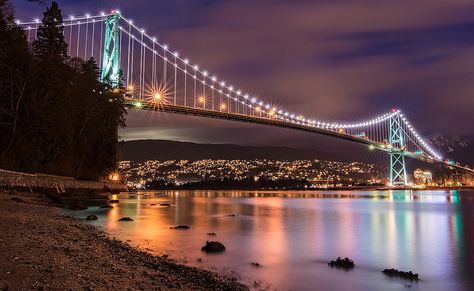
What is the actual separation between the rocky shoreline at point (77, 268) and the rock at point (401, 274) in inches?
132

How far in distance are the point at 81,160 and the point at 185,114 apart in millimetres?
14520

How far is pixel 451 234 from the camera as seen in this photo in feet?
55.8

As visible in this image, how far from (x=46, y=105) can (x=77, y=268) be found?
20.3m

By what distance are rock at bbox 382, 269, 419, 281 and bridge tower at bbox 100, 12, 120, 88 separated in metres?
37.2

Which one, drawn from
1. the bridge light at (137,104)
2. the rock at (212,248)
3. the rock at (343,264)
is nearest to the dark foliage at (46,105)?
the bridge light at (137,104)

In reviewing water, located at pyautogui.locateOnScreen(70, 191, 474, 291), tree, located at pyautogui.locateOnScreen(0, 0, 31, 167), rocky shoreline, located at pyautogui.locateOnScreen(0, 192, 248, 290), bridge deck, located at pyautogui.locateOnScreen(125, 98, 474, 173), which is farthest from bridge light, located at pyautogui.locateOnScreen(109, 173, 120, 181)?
rocky shoreline, located at pyautogui.locateOnScreen(0, 192, 248, 290)

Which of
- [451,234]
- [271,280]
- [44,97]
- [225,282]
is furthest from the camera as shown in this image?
[44,97]

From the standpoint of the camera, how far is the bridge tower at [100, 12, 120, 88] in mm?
43578

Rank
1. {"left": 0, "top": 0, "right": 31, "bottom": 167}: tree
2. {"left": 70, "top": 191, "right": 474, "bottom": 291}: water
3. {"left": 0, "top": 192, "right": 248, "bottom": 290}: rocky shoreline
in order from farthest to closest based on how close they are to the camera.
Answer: {"left": 0, "top": 0, "right": 31, "bottom": 167}: tree, {"left": 70, "top": 191, "right": 474, "bottom": 291}: water, {"left": 0, "top": 192, "right": 248, "bottom": 290}: rocky shoreline

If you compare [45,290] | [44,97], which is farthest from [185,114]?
[45,290]

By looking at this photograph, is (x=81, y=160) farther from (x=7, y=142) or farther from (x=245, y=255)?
(x=245, y=255)

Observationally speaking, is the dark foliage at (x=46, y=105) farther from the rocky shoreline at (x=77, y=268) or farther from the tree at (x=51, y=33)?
the rocky shoreline at (x=77, y=268)

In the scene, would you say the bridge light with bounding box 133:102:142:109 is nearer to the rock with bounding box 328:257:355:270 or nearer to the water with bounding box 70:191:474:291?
the water with bounding box 70:191:474:291

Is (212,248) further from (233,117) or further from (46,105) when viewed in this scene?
(233,117)
